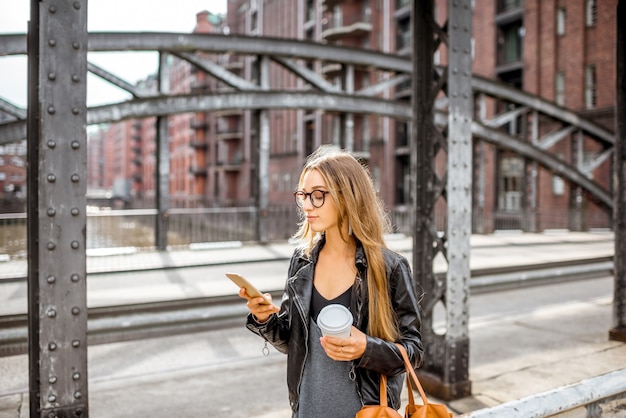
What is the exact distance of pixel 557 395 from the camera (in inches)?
92.7

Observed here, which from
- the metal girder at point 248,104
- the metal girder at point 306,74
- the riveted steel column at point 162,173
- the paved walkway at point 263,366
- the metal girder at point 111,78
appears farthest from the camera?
the riveted steel column at point 162,173

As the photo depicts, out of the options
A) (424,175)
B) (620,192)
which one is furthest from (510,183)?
(424,175)

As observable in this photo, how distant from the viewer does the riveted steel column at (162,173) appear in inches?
549

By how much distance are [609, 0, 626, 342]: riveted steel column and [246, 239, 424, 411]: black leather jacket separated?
474 centimetres

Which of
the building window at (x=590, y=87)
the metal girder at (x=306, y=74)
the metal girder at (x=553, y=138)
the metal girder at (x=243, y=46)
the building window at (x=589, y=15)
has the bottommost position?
the metal girder at (x=553, y=138)

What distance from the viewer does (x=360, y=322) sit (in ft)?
6.67

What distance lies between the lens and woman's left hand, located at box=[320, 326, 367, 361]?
1.75 meters

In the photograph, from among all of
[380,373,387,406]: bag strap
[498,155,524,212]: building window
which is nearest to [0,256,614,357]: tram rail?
[380,373,387,406]: bag strap

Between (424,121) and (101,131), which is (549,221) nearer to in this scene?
(424,121)

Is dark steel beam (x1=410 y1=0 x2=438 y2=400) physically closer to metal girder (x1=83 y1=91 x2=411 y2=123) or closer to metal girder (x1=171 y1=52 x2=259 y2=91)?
metal girder (x1=171 y1=52 x2=259 y2=91)

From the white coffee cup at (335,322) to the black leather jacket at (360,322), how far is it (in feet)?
1.02

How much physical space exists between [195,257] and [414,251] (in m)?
9.04

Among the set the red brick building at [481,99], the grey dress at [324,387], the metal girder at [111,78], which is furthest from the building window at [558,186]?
the grey dress at [324,387]

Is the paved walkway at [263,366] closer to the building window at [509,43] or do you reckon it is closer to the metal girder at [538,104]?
the metal girder at [538,104]
